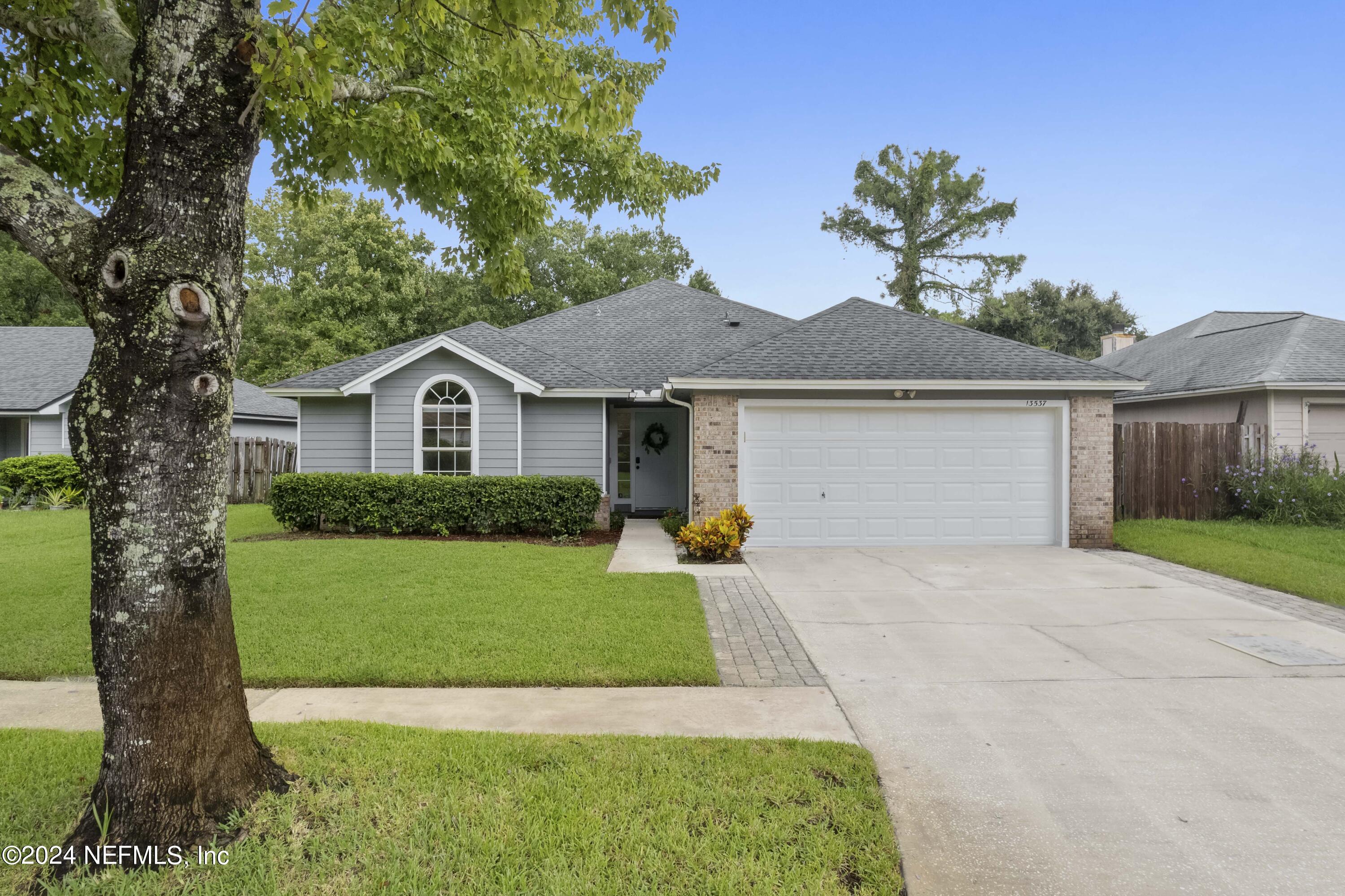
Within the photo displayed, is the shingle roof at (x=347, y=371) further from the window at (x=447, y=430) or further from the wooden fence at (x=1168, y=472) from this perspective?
the wooden fence at (x=1168, y=472)

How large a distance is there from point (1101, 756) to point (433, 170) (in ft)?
21.6

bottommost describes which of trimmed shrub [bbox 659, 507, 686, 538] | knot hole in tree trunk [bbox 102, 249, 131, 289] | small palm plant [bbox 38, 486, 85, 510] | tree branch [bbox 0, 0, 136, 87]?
trimmed shrub [bbox 659, 507, 686, 538]

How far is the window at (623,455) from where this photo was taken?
1521 cm

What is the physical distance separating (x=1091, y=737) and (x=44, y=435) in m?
23.1

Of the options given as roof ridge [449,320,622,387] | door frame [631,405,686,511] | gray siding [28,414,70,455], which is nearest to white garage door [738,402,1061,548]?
roof ridge [449,320,622,387]

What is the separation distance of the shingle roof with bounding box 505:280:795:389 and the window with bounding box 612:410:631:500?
1186 millimetres

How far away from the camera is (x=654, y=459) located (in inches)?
606

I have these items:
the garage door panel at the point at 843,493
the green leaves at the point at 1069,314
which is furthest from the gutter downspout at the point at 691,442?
the green leaves at the point at 1069,314

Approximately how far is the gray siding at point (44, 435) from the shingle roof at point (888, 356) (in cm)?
1747

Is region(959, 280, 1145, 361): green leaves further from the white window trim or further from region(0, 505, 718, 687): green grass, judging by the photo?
region(0, 505, 718, 687): green grass

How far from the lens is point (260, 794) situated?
3.00 m

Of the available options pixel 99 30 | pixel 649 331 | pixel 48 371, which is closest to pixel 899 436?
pixel 649 331

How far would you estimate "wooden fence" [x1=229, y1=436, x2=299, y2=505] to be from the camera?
17.8 metres

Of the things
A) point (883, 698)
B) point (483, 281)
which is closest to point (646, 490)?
point (483, 281)
